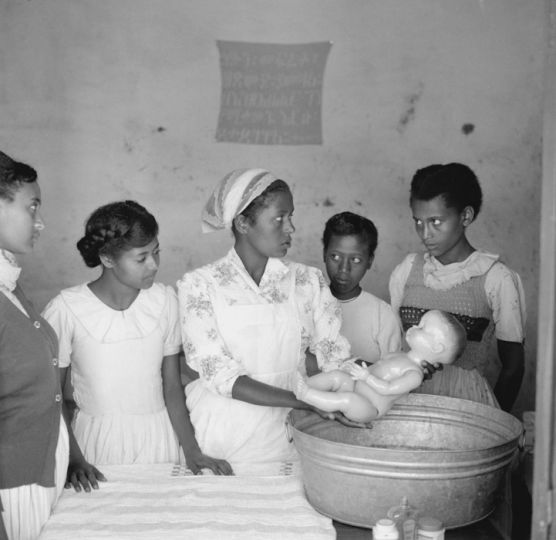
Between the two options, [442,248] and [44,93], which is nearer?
[442,248]

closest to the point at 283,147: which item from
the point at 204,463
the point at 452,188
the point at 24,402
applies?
the point at 452,188

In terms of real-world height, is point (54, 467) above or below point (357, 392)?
below

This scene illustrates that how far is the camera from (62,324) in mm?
2812

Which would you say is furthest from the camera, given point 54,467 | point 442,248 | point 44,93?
point 44,93

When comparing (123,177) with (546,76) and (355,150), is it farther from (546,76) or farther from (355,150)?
(546,76)

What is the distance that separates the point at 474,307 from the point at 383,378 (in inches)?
40.0

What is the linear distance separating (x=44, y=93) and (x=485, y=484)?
3258 millimetres

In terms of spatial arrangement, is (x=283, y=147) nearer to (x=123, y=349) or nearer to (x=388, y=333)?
(x=388, y=333)

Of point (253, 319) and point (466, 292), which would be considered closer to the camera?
point (253, 319)

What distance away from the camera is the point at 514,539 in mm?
2826

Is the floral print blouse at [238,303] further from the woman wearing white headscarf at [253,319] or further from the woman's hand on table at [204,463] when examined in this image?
the woman's hand on table at [204,463]

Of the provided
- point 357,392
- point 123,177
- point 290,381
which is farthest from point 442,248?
point 123,177

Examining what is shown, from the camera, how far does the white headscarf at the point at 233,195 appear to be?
269cm

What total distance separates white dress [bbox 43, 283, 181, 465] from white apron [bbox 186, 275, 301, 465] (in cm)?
29
